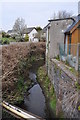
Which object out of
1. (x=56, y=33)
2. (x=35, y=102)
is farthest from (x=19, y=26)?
(x=35, y=102)

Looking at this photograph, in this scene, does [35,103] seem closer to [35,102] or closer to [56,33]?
[35,102]

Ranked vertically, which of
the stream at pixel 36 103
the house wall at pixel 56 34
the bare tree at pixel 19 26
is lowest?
the stream at pixel 36 103

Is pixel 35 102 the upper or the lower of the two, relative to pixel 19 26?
lower

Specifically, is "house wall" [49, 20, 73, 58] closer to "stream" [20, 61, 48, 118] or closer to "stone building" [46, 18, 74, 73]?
"stone building" [46, 18, 74, 73]

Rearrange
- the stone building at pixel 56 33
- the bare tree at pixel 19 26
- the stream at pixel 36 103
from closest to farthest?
1. the stream at pixel 36 103
2. the stone building at pixel 56 33
3. the bare tree at pixel 19 26

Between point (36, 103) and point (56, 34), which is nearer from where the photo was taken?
point (36, 103)

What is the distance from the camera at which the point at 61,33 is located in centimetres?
1450

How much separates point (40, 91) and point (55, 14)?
37.6 m

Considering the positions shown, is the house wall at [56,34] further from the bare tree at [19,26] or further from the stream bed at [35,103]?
the bare tree at [19,26]

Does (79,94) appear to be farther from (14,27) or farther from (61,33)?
(14,27)

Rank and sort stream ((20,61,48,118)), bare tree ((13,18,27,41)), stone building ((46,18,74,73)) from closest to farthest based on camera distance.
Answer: stream ((20,61,48,118)) < stone building ((46,18,74,73)) < bare tree ((13,18,27,41))

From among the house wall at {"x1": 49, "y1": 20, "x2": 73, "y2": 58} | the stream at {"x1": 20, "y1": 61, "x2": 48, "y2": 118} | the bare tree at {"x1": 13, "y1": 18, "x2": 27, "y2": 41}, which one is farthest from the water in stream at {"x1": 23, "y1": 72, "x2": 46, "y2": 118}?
the bare tree at {"x1": 13, "y1": 18, "x2": 27, "y2": 41}

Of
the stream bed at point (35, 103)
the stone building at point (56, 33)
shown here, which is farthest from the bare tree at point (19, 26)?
the stream bed at point (35, 103)

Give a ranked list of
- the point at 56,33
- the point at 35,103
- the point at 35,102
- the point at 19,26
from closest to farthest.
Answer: the point at 35,103, the point at 35,102, the point at 56,33, the point at 19,26
